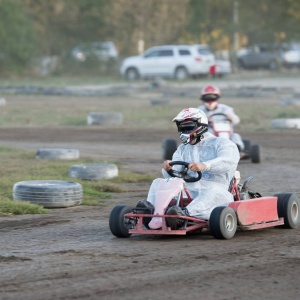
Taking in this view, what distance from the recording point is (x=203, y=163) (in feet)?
28.8

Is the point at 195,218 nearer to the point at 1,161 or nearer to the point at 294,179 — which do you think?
the point at 294,179

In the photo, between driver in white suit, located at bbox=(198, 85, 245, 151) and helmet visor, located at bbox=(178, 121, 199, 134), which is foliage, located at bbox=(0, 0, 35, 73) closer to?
driver in white suit, located at bbox=(198, 85, 245, 151)

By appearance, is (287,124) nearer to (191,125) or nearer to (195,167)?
(191,125)

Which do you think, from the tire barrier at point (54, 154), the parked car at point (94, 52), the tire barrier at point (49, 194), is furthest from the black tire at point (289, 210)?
the parked car at point (94, 52)

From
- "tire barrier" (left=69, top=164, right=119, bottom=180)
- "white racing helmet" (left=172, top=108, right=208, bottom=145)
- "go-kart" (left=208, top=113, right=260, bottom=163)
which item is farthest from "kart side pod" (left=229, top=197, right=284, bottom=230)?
"go-kart" (left=208, top=113, right=260, bottom=163)

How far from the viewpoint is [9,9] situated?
156 feet

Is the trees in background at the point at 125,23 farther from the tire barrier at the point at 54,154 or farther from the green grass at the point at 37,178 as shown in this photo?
the tire barrier at the point at 54,154

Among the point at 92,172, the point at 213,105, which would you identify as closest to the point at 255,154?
the point at 213,105

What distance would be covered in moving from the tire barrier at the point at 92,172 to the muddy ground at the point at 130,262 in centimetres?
157

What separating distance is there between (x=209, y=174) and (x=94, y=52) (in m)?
42.5

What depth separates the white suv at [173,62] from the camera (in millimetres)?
44656

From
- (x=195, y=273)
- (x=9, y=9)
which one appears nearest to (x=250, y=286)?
(x=195, y=273)

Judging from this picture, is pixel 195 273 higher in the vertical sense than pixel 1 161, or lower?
lower

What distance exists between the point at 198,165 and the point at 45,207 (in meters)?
2.62
